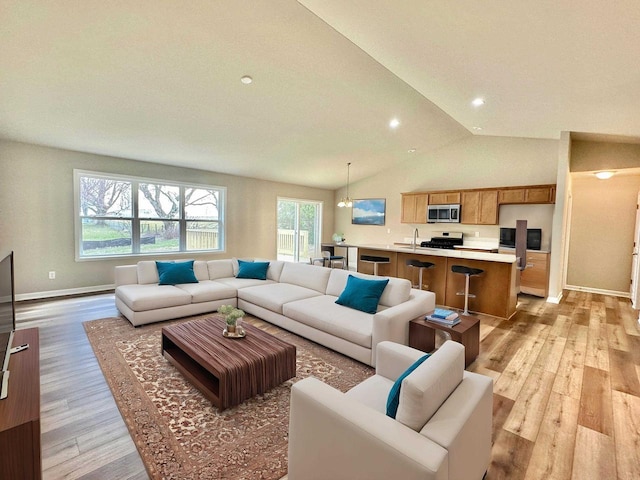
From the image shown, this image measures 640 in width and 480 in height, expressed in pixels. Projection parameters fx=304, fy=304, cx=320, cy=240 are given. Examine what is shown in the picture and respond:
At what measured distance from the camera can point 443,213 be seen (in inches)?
278

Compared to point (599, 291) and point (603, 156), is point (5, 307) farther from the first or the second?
point (599, 291)

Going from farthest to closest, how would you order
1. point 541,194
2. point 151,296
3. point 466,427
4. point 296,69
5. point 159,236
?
point 159,236 < point 541,194 < point 151,296 < point 296,69 < point 466,427

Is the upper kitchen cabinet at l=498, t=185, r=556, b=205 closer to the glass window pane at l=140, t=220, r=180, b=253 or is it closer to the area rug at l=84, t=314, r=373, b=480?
the area rug at l=84, t=314, r=373, b=480

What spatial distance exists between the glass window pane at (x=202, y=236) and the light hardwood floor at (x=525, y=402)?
2.62 m

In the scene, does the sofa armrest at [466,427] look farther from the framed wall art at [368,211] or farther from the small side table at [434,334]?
the framed wall art at [368,211]

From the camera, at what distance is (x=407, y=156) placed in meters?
7.71

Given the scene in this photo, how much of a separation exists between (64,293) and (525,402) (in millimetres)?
6493

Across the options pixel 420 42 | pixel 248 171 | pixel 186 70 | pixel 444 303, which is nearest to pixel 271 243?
pixel 248 171

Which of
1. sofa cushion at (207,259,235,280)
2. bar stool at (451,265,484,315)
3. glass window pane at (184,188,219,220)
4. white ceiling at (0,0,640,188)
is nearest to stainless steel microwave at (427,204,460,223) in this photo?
white ceiling at (0,0,640,188)

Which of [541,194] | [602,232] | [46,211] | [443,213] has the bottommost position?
[602,232]

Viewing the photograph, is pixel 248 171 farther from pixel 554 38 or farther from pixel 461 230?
pixel 554 38

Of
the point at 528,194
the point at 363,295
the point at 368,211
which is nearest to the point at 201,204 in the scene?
the point at 368,211

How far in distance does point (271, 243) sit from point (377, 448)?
7.15 metres

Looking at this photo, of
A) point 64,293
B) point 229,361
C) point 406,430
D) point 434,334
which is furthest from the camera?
point 64,293
